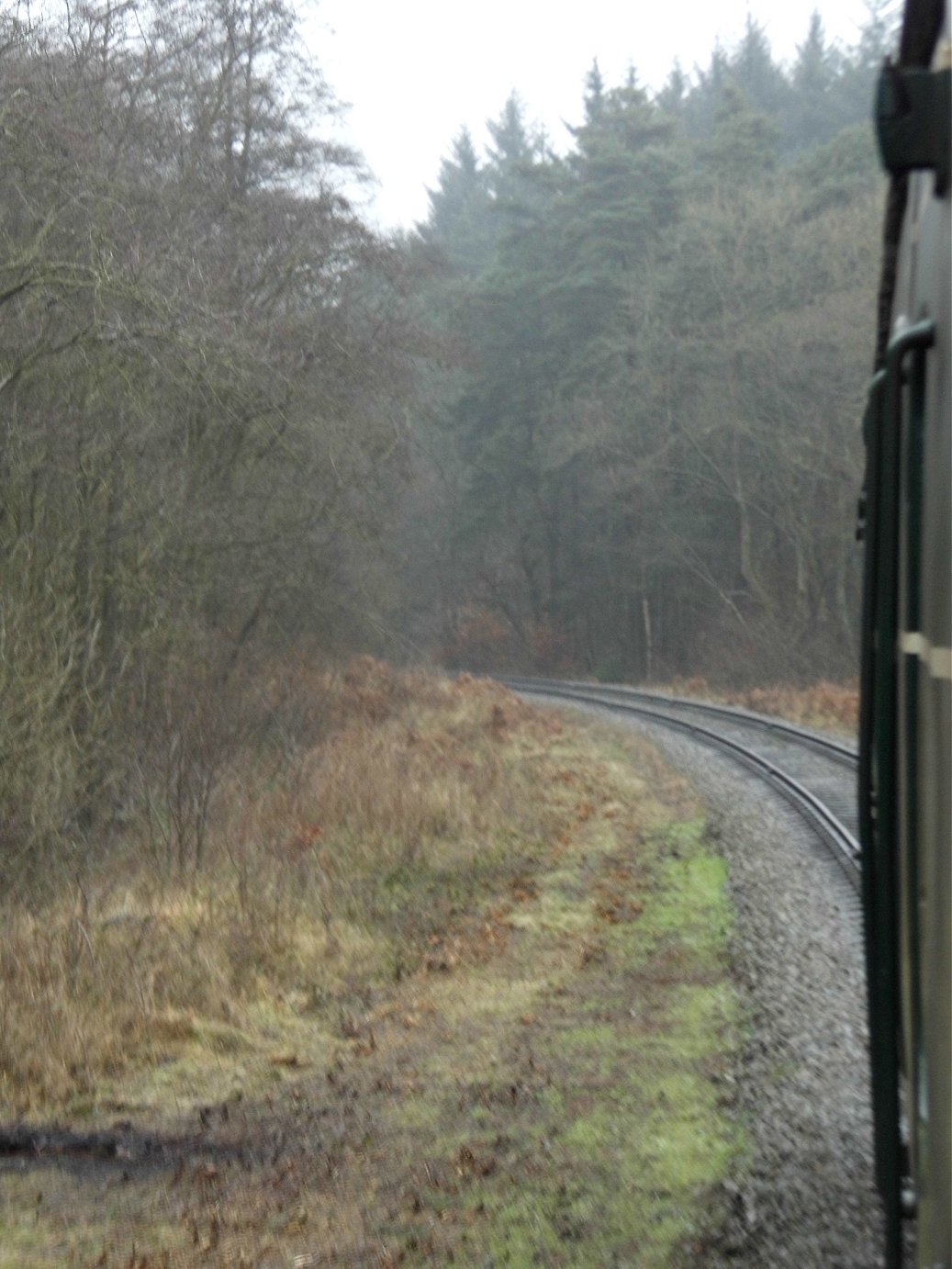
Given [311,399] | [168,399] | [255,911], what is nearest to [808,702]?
[311,399]

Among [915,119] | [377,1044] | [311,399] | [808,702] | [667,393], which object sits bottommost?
[377,1044]

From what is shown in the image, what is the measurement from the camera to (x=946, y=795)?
2.70 metres

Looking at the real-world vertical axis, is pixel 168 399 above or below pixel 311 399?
below

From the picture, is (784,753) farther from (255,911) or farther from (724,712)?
(255,911)

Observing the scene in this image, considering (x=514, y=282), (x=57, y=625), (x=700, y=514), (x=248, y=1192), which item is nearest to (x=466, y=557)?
(x=514, y=282)

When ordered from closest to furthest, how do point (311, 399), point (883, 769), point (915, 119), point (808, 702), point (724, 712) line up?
point (915, 119)
point (883, 769)
point (311, 399)
point (808, 702)
point (724, 712)

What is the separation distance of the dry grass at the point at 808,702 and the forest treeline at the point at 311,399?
11.6ft

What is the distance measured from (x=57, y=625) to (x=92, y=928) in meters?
4.55

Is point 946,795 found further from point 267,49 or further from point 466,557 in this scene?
point 466,557

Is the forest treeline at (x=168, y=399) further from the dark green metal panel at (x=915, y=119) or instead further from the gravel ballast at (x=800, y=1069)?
the dark green metal panel at (x=915, y=119)

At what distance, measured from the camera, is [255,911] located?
34.0 ft

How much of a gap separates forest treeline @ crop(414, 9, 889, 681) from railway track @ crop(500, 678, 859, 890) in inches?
232

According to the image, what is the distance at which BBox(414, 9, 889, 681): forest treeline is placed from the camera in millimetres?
34375

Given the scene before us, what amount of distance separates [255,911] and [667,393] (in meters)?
31.0
